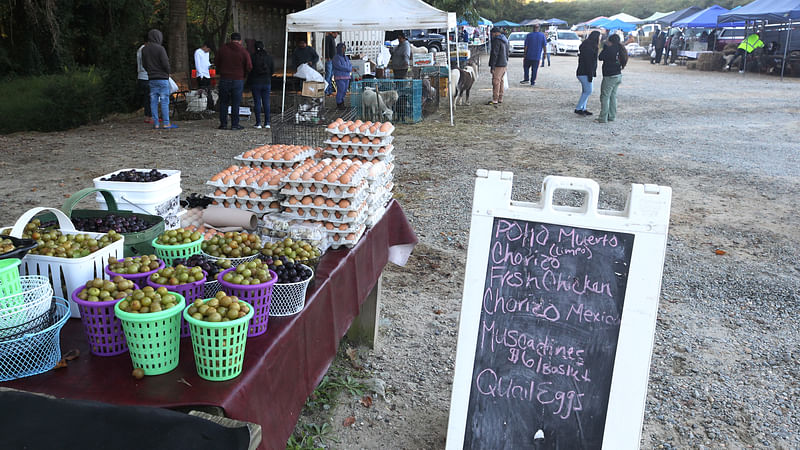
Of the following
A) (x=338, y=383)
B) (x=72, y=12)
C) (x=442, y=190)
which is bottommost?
(x=338, y=383)

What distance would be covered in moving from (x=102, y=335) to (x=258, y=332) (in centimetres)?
57

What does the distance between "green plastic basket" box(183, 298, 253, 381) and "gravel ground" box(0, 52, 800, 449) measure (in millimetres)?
1562

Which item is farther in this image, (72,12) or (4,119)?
(72,12)

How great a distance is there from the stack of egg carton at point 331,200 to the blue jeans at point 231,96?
373 inches

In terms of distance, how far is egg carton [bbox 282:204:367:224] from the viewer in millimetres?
3547

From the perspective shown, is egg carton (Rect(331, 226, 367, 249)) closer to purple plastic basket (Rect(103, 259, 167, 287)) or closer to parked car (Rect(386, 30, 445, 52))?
purple plastic basket (Rect(103, 259, 167, 287))

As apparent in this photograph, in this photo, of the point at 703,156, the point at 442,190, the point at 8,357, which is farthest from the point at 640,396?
the point at 703,156

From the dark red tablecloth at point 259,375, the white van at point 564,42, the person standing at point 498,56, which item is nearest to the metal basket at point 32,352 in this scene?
the dark red tablecloth at point 259,375

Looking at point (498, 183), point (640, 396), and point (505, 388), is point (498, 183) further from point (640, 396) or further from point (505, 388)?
point (640, 396)

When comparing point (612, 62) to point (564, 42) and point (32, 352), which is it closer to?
point (32, 352)

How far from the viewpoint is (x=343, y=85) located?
1517cm

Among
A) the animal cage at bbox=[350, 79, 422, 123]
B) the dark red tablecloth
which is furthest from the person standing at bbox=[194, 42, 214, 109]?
the dark red tablecloth

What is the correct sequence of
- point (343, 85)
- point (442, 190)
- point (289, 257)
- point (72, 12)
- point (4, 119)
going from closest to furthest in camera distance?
point (289, 257)
point (442, 190)
point (4, 119)
point (343, 85)
point (72, 12)

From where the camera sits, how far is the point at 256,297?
2.34 m
